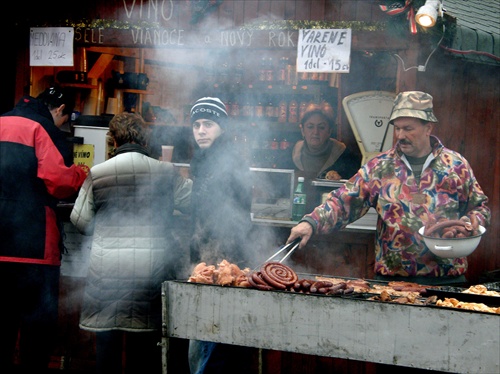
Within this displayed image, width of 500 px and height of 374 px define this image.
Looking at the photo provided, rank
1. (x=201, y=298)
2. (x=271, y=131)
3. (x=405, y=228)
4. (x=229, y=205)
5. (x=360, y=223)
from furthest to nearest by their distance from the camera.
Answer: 1. (x=271, y=131)
2. (x=360, y=223)
3. (x=229, y=205)
4. (x=405, y=228)
5. (x=201, y=298)

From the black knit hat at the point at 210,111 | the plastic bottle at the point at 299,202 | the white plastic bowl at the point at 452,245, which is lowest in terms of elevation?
the white plastic bowl at the point at 452,245

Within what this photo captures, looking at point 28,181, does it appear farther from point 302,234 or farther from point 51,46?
point 302,234

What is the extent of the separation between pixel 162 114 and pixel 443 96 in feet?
16.2

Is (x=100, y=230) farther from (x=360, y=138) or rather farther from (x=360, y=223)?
(x=360, y=138)

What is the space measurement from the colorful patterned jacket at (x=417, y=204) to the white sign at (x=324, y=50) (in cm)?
152

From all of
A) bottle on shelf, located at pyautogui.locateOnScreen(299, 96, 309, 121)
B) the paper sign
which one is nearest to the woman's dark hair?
bottle on shelf, located at pyautogui.locateOnScreen(299, 96, 309, 121)

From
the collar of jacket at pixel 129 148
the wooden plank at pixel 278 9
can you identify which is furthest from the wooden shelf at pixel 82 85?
the collar of jacket at pixel 129 148

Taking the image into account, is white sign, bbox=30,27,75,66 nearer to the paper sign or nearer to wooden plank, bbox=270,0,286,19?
the paper sign

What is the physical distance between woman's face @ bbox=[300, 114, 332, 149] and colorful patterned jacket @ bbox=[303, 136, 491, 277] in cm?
307

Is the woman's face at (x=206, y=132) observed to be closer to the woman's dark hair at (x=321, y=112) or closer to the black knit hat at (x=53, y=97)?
the black knit hat at (x=53, y=97)

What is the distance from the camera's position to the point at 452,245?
411 centimetres

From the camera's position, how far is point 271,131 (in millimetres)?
8922

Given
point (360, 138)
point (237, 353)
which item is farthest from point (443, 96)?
point (237, 353)

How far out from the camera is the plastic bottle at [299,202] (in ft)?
20.4
